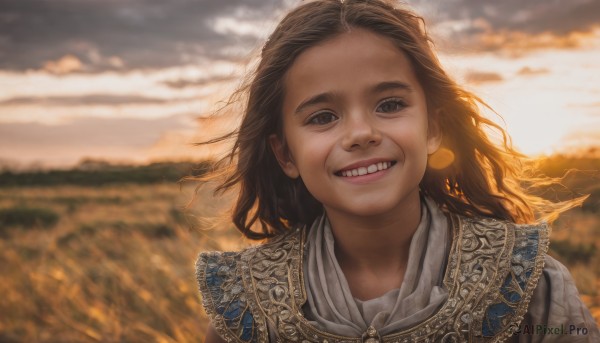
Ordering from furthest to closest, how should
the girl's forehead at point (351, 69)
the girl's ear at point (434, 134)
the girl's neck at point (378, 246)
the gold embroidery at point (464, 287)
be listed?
the girl's ear at point (434, 134), the girl's neck at point (378, 246), the girl's forehead at point (351, 69), the gold embroidery at point (464, 287)

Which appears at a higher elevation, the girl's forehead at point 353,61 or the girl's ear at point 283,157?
the girl's forehead at point 353,61

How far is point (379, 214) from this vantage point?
2.33m

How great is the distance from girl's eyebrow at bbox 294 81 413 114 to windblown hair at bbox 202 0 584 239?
18cm

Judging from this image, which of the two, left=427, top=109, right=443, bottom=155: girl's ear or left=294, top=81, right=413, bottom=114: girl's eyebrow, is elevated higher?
left=294, top=81, right=413, bottom=114: girl's eyebrow

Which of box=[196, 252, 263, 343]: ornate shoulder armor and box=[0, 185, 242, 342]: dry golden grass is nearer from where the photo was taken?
box=[196, 252, 263, 343]: ornate shoulder armor

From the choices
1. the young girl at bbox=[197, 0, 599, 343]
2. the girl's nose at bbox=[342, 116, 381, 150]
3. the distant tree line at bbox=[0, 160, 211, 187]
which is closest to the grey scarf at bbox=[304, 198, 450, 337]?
the young girl at bbox=[197, 0, 599, 343]

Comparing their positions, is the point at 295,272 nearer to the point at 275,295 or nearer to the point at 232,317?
the point at 275,295

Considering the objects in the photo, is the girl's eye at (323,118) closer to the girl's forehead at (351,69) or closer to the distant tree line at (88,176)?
the girl's forehead at (351,69)

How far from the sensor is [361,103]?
85.1 inches

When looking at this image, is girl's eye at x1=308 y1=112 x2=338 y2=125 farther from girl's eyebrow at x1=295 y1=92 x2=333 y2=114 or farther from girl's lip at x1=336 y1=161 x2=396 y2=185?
girl's lip at x1=336 y1=161 x2=396 y2=185

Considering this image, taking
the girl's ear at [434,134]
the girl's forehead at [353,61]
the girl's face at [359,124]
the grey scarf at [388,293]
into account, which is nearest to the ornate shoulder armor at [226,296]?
the grey scarf at [388,293]

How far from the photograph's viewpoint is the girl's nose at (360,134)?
2.11 m

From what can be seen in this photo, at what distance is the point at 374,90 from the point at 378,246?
65 cm

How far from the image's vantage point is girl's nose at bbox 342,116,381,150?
2.11m
